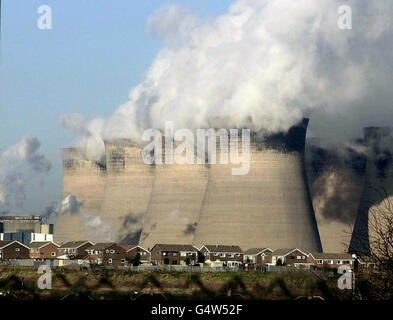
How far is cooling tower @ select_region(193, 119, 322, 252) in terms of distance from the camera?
40.7 m

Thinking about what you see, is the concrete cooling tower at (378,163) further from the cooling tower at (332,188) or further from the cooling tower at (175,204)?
the cooling tower at (175,204)

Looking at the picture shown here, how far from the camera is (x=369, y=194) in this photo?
4575cm

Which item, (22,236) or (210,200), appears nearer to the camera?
(210,200)

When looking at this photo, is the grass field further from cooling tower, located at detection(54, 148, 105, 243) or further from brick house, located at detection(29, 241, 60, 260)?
cooling tower, located at detection(54, 148, 105, 243)

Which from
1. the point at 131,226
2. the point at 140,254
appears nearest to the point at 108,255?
the point at 140,254

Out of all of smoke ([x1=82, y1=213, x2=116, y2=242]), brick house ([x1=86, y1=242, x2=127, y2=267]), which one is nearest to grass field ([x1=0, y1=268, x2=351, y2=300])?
brick house ([x1=86, y1=242, x2=127, y2=267])

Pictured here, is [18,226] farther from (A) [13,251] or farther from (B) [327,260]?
(B) [327,260]

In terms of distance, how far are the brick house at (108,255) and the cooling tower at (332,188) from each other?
11736 millimetres

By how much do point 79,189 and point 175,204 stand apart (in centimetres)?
1382

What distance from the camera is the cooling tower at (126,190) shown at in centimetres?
5184

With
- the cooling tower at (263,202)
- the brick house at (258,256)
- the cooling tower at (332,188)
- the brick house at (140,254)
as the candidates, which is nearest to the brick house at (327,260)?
the cooling tower at (263,202)

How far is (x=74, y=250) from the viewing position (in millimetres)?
45094
